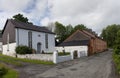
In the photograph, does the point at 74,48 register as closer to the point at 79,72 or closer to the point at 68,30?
the point at 79,72

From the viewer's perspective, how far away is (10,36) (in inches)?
1369

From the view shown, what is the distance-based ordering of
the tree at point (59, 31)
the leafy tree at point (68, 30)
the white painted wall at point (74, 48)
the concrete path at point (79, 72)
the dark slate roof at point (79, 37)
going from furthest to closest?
the leafy tree at point (68, 30)
the tree at point (59, 31)
the dark slate roof at point (79, 37)
the white painted wall at point (74, 48)
the concrete path at point (79, 72)

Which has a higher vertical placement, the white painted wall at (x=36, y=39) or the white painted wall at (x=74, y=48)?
the white painted wall at (x=36, y=39)

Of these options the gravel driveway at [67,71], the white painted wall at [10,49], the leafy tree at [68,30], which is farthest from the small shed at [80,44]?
the leafy tree at [68,30]

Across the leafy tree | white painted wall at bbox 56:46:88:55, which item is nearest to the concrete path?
white painted wall at bbox 56:46:88:55

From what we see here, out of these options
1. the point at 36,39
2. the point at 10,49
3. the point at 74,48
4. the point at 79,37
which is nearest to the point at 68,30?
the point at 79,37

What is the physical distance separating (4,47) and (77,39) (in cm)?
2057

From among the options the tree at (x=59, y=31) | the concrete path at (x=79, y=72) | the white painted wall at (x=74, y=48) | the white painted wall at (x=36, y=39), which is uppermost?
the tree at (x=59, y=31)

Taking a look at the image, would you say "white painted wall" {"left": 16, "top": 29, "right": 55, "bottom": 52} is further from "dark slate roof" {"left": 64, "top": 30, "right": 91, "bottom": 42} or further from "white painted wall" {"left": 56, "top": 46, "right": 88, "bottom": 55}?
"dark slate roof" {"left": 64, "top": 30, "right": 91, "bottom": 42}

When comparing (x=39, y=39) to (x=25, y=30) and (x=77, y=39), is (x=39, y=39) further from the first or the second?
(x=77, y=39)

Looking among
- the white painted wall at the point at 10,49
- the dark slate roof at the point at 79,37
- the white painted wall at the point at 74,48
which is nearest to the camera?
the white painted wall at the point at 10,49

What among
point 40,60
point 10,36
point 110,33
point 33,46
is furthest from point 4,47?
point 110,33

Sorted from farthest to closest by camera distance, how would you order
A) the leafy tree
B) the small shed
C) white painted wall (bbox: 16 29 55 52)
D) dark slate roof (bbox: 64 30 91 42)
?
the leafy tree < dark slate roof (bbox: 64 30 91 42) < the small shed < white painted wall (bbox: 16 29 55 52)

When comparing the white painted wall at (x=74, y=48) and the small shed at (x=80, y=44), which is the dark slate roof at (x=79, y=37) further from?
the white painted wall at (x=74, y=48)
